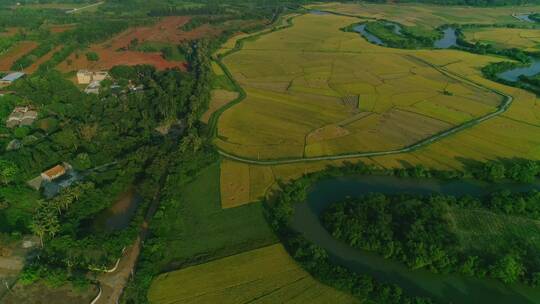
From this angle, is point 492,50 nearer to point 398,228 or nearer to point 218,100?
point 218,100

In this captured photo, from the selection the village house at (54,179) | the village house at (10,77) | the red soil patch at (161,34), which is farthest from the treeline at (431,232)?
the red soil patch at (161,34)

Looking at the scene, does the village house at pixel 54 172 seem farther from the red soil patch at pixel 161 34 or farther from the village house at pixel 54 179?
the red soil patch at pixel 161 34

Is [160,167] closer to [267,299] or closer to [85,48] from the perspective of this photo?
[267,299]

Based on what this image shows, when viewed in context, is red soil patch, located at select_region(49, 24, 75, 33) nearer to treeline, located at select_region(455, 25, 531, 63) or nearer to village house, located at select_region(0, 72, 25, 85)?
village house, located at select_region(0, 72, 25, 85)

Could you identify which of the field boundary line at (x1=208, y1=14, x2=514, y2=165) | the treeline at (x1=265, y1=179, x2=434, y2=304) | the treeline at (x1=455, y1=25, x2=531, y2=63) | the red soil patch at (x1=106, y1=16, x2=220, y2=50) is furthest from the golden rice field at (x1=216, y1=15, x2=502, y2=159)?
the red soil patch at (x1=106, y1=16, x2=220, y2=50)

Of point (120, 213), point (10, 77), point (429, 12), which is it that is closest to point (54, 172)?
point (120, 213)
